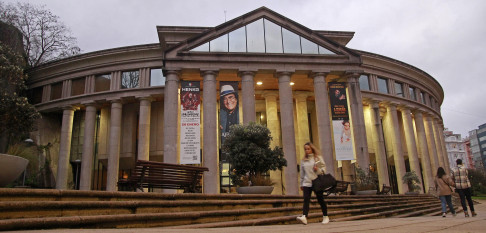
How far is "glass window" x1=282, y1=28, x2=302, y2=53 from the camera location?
2625 centimetres

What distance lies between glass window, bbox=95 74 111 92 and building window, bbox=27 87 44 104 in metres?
6.69

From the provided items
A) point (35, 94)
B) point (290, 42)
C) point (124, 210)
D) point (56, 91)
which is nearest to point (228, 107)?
point (290, 42)

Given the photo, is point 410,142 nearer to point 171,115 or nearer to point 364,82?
point 364,82

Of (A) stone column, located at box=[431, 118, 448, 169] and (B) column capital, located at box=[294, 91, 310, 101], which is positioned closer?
(B) column capital, located at box=[294, 91, 310, 101]

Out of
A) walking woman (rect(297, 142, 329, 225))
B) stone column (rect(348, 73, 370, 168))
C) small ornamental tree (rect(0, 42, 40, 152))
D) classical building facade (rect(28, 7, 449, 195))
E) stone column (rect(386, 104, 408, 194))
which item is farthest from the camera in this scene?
stone column (rect(386, 104, 408, 194))

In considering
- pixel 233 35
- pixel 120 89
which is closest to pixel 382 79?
pixel 233 35

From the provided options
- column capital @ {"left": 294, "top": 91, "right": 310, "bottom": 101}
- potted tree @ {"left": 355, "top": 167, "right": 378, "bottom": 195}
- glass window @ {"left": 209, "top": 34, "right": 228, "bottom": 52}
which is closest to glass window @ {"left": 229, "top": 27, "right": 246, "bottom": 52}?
glass window @ {"left": 209, "top": 34, "right": 228, "bottom": 52}

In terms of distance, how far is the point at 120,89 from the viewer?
1222 inches

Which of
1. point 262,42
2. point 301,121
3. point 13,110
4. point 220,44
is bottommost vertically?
point 13,110

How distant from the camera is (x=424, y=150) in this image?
36906mm

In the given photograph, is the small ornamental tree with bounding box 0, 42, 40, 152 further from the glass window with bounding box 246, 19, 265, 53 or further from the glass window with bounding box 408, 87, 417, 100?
the glass window with bounding box 408, 87, 417, 100

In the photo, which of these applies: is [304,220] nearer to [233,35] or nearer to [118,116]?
[233,35]

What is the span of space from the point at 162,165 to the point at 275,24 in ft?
57.9

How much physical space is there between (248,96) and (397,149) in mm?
17588
